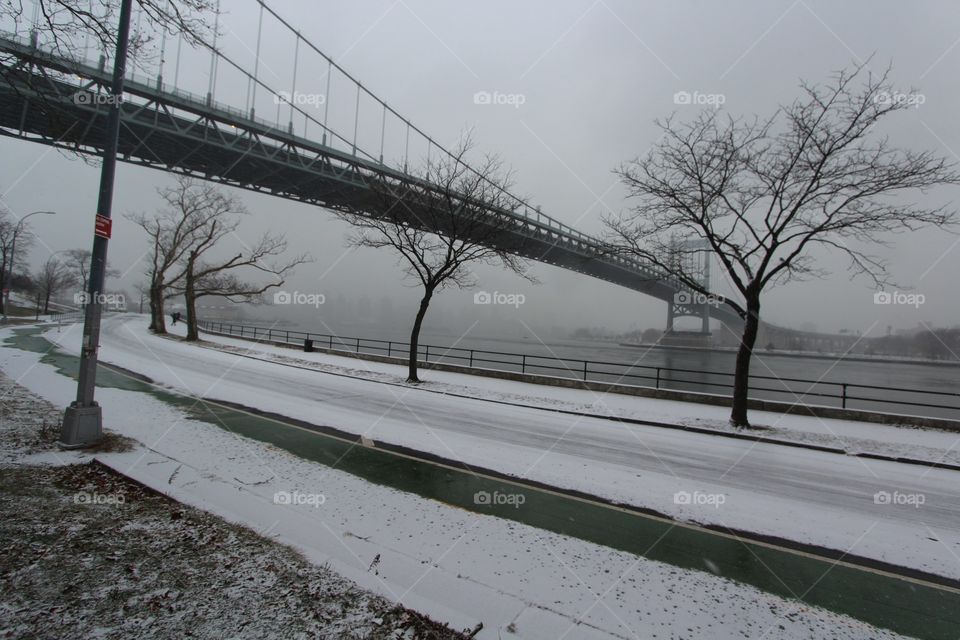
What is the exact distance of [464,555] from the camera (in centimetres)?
421

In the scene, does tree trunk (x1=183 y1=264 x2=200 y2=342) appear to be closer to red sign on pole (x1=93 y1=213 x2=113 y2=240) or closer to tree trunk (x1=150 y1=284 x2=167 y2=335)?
tree trunk (x1=150 y1=284 x2=167 y2=335)

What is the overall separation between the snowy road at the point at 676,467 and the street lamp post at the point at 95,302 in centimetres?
374

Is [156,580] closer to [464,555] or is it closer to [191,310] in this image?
[464,555]

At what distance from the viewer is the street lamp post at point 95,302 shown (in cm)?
642

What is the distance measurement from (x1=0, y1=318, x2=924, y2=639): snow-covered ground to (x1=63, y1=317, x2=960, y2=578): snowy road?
0.16 m

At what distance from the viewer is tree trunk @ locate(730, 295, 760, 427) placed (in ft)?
38.1

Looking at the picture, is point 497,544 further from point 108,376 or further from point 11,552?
point 108,376

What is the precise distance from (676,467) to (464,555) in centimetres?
500

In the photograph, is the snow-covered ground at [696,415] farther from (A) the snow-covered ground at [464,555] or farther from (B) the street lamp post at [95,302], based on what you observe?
(B) the street lamp post at [95,302]

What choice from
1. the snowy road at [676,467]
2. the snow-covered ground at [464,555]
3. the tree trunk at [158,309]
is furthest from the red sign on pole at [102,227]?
the tree trunk at [158,309]

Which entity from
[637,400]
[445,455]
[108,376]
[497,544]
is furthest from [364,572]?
[108,376]

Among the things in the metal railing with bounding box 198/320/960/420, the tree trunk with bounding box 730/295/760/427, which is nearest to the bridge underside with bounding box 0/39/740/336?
the metal railing with bounding box 198/320/960/420

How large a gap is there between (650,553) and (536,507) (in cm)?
144

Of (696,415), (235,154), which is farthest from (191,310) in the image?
(696,415)
